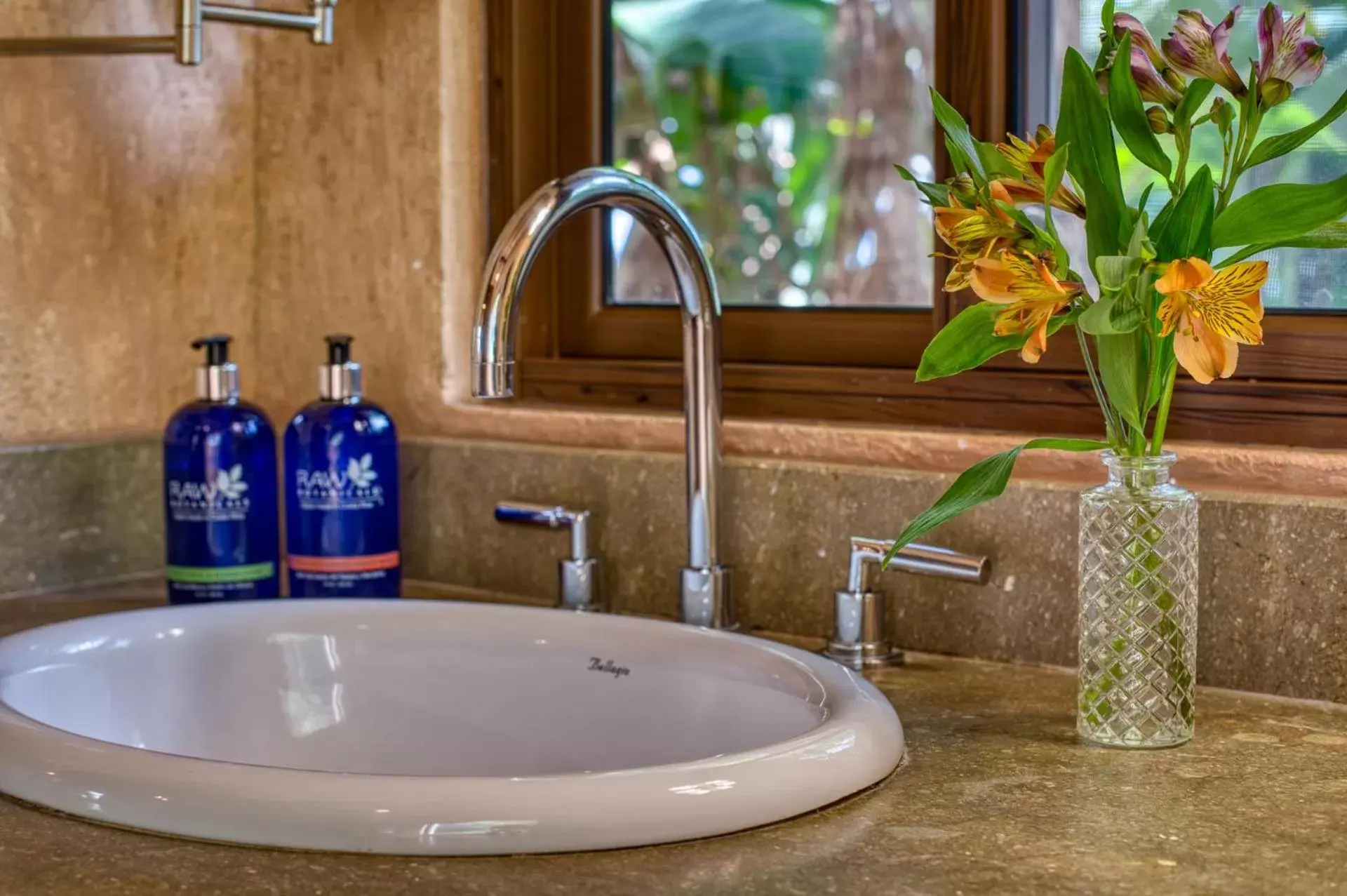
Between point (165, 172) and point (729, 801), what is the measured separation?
996 millimetres

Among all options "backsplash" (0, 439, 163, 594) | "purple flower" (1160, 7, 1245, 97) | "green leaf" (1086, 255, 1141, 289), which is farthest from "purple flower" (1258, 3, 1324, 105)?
"backsplash" (0, 439, 163, 594)

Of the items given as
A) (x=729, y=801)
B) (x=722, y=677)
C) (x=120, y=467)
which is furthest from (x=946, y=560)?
(x=120, y=467)

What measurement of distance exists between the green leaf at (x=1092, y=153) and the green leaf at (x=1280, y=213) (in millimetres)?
56

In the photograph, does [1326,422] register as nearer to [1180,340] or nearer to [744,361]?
[1180,340]

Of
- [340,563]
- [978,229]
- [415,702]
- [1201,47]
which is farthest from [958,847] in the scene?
[340,563]

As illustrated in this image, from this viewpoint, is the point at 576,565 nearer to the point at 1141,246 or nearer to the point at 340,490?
the point at 340,490

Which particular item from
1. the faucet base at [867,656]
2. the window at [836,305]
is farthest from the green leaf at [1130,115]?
the faucet base at [867,656]

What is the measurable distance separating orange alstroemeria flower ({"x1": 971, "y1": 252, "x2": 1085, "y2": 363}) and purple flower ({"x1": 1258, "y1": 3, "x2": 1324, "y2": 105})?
0.15 meters

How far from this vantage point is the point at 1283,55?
0.84 metres

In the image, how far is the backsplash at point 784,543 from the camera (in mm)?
1018

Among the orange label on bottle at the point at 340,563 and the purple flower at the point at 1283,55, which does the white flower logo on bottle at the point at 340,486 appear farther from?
the purple flower at the point at 1283,55

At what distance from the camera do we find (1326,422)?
1094 mm

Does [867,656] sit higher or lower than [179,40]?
lower

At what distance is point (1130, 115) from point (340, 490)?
0.70 m
